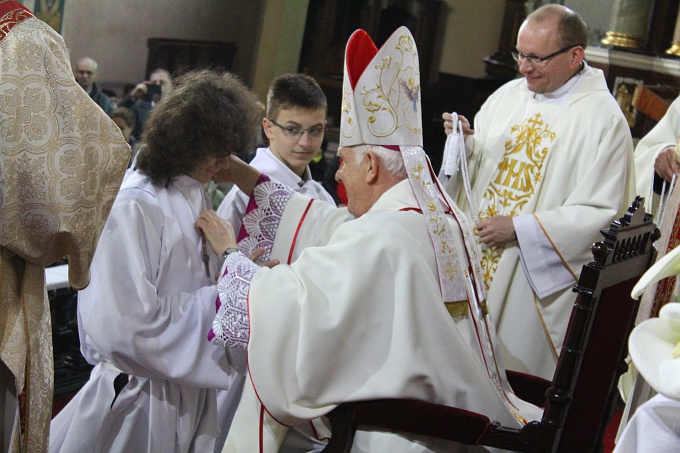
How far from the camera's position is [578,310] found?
2.29m

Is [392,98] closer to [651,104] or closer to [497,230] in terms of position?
[497,230]

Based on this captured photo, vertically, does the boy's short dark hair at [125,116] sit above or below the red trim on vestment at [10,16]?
below

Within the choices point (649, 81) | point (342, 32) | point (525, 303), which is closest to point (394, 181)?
point (525, 303)

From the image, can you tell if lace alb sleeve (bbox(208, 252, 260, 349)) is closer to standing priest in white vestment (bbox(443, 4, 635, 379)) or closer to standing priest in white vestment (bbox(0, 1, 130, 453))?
standing priest in white vestment (bbox(0, 1, 130, 453))

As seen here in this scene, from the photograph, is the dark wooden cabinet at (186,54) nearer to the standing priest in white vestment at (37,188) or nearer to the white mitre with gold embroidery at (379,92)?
the white mitre with gold embroidery at (379,92)

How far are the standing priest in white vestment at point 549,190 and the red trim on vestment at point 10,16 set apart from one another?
2.10 m

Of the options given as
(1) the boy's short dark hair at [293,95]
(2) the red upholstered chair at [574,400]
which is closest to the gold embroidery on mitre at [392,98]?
(2) the red upholstered chair at [574,400]

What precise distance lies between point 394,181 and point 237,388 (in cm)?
110

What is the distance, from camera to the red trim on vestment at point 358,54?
255 centimetres

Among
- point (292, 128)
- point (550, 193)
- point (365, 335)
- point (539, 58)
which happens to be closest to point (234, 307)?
point (365, 335)

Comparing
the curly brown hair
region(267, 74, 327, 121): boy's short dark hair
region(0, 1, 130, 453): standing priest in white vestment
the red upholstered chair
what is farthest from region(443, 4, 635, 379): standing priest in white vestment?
region(0, 1, 130, 453): standing priest in white vestment

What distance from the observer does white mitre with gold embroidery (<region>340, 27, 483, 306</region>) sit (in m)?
2.54

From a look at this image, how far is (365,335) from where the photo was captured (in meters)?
2.40

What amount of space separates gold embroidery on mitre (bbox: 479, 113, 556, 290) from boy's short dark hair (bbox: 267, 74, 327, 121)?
884 mm
